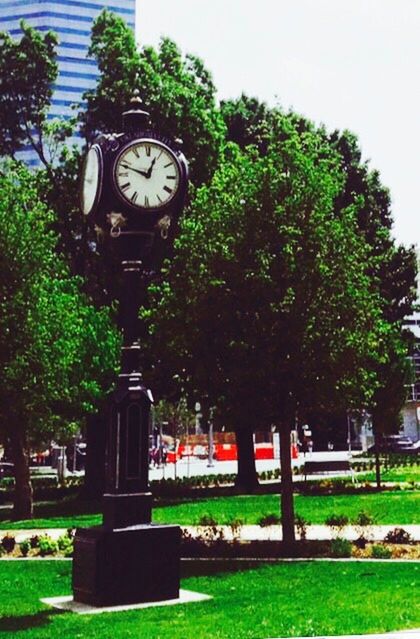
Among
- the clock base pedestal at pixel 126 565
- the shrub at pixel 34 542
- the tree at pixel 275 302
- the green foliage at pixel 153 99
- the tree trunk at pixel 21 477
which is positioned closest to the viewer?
the clock base pedestal at pixel 126 565

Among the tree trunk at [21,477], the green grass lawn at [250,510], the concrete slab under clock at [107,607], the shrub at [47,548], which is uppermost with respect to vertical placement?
the tree trunk at [21,477]

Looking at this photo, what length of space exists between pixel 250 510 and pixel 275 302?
910 centimetres

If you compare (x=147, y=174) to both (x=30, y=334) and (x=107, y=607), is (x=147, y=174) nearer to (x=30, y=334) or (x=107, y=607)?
(x=107, y=607)

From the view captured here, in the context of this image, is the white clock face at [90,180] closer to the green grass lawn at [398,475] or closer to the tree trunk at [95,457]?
the tree trunk at [95,457]

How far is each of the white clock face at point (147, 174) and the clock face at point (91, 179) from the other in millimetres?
242

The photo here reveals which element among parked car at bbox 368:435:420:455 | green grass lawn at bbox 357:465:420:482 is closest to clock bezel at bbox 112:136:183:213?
green grass lawn at bbox 357:465:420:482

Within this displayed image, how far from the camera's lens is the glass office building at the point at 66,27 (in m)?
141

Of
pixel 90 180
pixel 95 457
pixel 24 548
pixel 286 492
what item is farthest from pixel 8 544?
pixel 95 457

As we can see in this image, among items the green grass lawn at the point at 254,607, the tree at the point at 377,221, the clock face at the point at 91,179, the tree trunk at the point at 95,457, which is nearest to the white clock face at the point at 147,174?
the clock face at the point at 91,179

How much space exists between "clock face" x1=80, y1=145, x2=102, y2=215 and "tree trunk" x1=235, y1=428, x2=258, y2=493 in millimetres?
19876

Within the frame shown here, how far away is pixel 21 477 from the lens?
23.0m

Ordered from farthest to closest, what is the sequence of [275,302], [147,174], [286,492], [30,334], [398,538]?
1. [30,334]
2. [286,492]
3. [275,302]
4. [398,538]
5. [147,174]

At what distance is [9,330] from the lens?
2027 cm

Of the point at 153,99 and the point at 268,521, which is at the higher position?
the point at 153,99
